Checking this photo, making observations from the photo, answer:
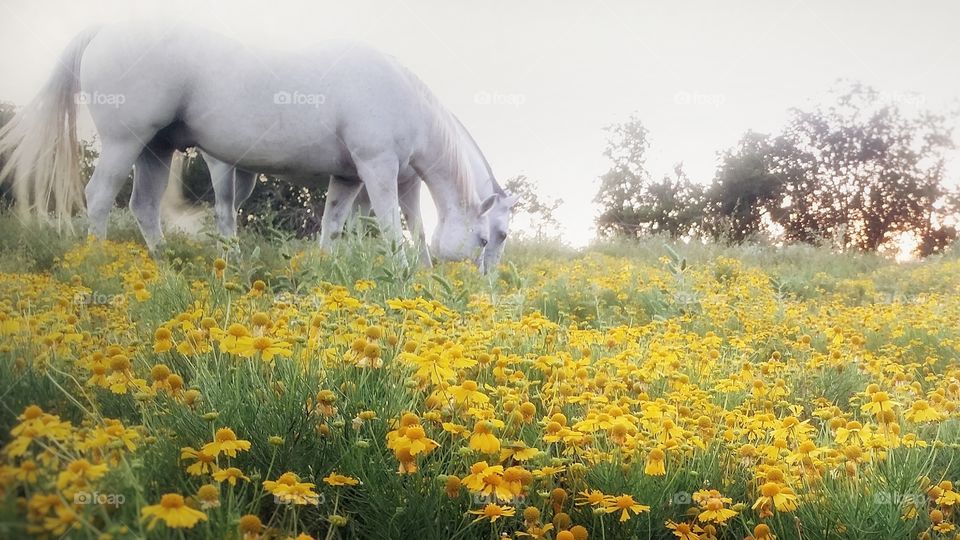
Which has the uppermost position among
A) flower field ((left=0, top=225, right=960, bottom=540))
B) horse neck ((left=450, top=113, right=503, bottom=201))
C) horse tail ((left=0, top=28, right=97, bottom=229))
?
horse neck ((left=450, top=113, right=503, bottom=201))

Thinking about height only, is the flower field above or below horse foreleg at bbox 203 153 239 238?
below

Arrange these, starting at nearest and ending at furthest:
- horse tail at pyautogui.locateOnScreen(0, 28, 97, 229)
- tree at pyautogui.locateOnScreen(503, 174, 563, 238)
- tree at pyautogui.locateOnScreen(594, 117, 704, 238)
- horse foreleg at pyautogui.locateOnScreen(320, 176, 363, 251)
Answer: horse tail at pyautogui.locateOnScreen(0, 28, 97, 229) → tree at pyautogui.locateOnScreen(594, 117, 704, 238) → horse foreleg at pyautogui.locateOnScreen(320, 176, 363, 251) → tree at pyautogui.locateOnScreen(503, 174, 563, 238)

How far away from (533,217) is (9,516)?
5003 millimetres

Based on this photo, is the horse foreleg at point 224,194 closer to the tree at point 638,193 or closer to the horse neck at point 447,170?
the horse neck at point 447,170

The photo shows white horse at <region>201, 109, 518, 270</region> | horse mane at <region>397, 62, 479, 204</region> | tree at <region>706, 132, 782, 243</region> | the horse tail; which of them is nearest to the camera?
the horse tail

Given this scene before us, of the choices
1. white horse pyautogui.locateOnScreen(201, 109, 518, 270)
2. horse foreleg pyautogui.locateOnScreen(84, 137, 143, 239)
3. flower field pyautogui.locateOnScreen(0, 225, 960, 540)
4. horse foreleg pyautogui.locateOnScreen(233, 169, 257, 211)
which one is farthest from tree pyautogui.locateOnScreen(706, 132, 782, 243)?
horse foreleg pyautogui.locateOnScreen(84, 137, 143, 239)

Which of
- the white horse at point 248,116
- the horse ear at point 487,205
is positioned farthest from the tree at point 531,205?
the white horse at point 248,116

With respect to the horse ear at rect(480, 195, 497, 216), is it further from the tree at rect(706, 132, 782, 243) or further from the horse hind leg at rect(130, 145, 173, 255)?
the horse hind leg at rect(130, 145, 173, 255)

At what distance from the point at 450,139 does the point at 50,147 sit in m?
2.71

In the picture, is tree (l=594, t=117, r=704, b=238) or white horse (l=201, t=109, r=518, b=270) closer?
tree (l=594, t=117, r=704, b=238)

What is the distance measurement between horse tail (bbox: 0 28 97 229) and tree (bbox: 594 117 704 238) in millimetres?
2478

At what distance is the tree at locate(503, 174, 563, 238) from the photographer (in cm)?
504

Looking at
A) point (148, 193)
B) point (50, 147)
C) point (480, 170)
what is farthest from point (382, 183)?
point (50, 147)

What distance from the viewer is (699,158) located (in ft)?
8.73
